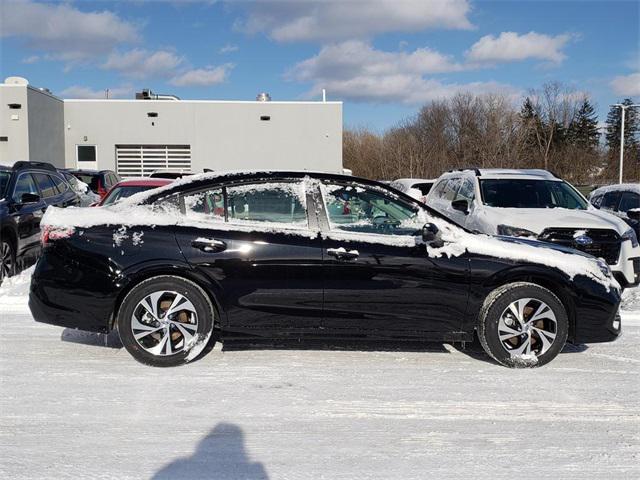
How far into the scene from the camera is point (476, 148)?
5259 centimetres

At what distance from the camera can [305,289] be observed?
4.86 metres

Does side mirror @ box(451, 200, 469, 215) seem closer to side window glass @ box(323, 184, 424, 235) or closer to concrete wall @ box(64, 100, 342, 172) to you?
side window glass @ box(323, 184, 424, 235)

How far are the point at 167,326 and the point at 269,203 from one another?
1295mm

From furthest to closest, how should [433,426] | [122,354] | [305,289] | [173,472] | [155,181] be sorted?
[155,181] → [122,354] → [305,289] → [433,426] → [173,472]

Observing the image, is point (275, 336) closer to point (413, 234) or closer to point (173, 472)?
point (413, 234)

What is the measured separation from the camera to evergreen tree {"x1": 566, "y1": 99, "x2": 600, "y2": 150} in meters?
64.3

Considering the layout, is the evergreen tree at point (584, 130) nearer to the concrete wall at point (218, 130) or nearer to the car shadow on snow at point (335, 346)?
the concrete wall at point (218, 130)

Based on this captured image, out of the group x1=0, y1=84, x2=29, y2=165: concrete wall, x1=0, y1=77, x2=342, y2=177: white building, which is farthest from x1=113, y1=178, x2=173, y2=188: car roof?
x1=0, y1=77, x2=342, y2=177: white building

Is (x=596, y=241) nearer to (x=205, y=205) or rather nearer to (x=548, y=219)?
(x=548, y=219)

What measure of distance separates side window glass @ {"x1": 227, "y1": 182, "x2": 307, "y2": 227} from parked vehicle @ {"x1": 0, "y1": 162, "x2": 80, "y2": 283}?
14.6ft

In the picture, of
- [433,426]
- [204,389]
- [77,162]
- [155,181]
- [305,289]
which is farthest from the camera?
[77,162]

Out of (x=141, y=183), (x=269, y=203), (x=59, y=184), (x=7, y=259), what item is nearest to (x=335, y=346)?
(x=269, y=203)

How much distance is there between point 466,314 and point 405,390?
0.87m

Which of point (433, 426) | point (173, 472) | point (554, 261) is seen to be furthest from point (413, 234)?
point (173, 472)
